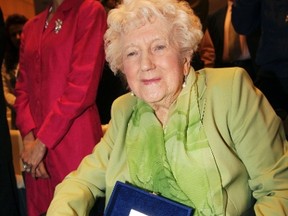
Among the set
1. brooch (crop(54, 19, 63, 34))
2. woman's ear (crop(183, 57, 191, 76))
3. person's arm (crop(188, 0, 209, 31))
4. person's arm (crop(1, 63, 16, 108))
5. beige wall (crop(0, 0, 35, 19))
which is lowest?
person's arm (crop(1, 63, 16, 108))

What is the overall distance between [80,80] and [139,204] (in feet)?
2.36

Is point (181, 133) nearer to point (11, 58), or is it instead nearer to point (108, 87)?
point (108, 87)

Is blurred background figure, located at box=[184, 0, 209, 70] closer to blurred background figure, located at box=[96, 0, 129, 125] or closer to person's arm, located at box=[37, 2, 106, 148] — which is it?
blurred background figure, located at box=[96, 0, 129, 125]

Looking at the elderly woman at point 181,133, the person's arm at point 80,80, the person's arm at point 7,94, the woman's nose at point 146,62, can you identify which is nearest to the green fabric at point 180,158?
the elderly woman at point 181,133

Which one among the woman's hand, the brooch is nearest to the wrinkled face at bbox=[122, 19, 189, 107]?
the brooch

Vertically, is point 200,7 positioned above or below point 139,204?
above

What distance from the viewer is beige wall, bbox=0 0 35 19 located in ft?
15.1

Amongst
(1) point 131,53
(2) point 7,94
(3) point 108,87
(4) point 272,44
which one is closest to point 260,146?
(1) point 131,53

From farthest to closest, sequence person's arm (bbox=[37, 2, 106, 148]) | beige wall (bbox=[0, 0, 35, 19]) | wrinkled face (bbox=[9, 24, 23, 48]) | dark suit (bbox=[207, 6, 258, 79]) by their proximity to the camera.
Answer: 1. beige wall (bbox=[0, 0, 35, 19])
2. wrinkled face (bbox=[9, 24, 23, 48])
3. dark suit (bbox=[207, 6, 258, 79])
4. person's arm (bbox=[37, 2, 106, 148])

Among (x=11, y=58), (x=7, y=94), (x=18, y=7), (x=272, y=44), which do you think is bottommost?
(x=7, y=94)

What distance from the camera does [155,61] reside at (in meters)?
1.40

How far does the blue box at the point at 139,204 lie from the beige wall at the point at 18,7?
357cm

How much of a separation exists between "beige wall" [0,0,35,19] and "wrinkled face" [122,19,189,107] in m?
3.43

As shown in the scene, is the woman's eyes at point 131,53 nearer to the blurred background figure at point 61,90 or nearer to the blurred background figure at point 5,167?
the blurred background figure at point 61,90
